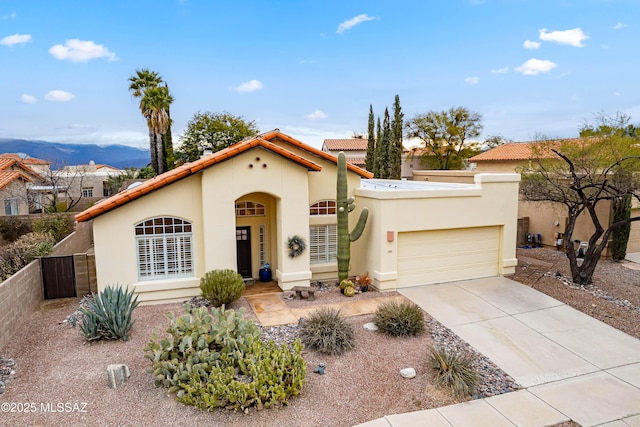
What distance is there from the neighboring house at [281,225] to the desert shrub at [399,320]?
3.24 metres

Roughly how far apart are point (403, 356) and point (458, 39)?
57.4 feet

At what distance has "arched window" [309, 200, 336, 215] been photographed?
1577cm

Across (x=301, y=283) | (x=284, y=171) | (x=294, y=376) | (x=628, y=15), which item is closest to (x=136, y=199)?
(x=284, y=171)

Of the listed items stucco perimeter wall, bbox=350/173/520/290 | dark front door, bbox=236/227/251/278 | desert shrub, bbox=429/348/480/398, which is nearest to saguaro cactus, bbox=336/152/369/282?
stucco perimeter wall, bbox=350/173/520/290

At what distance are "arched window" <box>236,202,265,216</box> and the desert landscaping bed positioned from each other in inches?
167

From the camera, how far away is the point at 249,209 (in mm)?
15680

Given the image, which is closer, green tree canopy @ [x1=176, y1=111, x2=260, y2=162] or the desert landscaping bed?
the desert landscaping bed

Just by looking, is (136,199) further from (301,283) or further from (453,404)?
(453,404)

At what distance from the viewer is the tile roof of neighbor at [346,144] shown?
181 ft

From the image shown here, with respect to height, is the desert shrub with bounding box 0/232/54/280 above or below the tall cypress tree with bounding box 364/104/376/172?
below

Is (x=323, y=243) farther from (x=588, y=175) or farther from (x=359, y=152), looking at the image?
(x=359, y=152)

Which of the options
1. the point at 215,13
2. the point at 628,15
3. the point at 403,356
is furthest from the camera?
the point at 215,13

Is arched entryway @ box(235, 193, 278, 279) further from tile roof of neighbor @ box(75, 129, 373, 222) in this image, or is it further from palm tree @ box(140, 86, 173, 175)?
palm tree @ box(140, 86, 173, 175)

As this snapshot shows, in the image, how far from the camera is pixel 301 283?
14.6 metres
